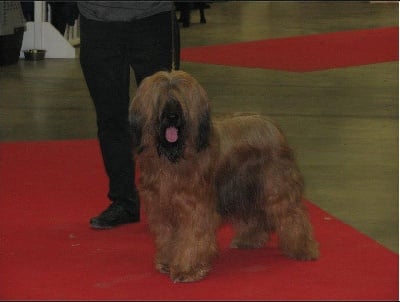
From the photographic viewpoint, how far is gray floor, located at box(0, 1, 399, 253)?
224 inches

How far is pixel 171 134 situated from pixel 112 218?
1.22 metres

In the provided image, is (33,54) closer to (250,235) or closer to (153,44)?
(153,44)

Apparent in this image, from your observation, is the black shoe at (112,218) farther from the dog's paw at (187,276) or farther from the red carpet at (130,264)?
the dog's paw at (187,276)

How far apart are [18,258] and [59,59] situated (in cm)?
799

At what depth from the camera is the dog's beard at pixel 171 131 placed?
377 centimetres

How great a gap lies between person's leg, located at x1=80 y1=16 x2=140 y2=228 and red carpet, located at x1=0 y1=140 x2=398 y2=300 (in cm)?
15

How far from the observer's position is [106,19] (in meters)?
4.71

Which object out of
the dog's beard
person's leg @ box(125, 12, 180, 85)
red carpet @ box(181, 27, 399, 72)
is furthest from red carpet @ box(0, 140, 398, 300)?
red carpet @ box(181, 27, 399, 72)

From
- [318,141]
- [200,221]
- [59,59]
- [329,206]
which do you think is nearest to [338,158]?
[318,141]

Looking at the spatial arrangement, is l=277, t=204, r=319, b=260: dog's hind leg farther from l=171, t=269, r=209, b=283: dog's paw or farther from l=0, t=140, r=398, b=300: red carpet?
l=171, t=269, r=209, b=283: dog's paw

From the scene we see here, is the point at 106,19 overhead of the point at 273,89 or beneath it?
overhead

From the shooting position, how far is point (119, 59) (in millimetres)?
4801

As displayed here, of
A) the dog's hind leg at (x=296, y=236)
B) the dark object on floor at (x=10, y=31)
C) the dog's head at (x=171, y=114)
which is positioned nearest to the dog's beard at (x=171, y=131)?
the dog's head at (x=171, y=114)

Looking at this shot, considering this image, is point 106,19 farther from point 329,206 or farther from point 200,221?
point 329,206
